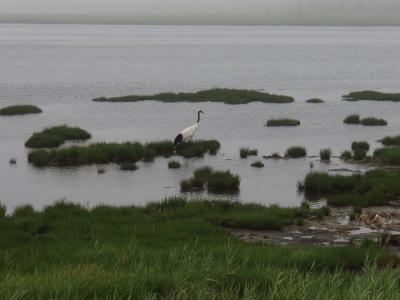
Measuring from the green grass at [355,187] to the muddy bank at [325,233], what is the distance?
237 cm

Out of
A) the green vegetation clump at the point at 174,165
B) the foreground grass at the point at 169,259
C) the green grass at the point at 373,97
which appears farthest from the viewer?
the green grass at the point at 373,97

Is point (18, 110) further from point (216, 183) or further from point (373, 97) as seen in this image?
point (373, 97)

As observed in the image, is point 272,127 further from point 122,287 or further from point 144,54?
point 144,54

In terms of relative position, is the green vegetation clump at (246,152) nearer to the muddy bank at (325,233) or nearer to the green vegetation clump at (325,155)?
the green vegetation clump at (325,155)

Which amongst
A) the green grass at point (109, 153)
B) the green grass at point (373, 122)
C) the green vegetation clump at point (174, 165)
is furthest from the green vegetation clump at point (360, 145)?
the green vegetation clump at point (174, 165)

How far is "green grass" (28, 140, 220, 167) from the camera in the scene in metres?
30.4

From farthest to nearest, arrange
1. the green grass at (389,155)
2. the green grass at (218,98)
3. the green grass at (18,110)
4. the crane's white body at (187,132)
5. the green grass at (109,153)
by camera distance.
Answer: the green grass at (218,98) < the green grass at (18,110) < the crane's white body at (187,132) < the green grass at (109,153) < the green grass at (389,155)

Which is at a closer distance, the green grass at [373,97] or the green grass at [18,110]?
the green grass at [18,110]

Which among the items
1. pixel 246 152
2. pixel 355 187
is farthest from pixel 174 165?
pixel 355 187

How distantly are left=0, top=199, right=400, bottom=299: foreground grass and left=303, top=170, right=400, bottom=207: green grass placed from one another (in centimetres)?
314

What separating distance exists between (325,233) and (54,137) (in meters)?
20.1

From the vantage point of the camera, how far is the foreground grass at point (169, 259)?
31.7 ft

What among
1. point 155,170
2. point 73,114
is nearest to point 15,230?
point 155,170

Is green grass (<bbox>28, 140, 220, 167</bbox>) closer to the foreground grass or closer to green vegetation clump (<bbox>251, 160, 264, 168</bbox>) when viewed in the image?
green vegetation clump (<bbox>251, 160, 264, 168</bbox>)
